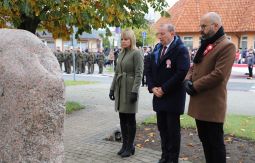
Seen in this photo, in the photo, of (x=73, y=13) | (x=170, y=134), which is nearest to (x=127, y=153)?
(x=170, y=134)

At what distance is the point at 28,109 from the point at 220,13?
44.2 meters

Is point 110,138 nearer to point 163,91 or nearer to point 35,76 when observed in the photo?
point 163,91

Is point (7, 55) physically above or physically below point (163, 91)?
above

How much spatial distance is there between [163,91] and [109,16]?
13.3ft

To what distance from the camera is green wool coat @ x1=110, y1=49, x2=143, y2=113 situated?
19.5ft

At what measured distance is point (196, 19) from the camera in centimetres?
4544

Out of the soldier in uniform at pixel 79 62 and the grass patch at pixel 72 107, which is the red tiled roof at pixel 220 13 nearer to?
the soldier in uniform at pixel 79 62

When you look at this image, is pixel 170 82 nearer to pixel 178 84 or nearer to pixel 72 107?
pixel 178 84

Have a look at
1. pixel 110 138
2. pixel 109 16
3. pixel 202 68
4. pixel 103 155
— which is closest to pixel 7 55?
pixel 202 68

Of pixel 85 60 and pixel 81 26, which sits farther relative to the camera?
pixel 85 60

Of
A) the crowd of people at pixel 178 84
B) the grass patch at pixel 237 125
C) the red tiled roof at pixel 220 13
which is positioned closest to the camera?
the crowd of people at pixel 178 84

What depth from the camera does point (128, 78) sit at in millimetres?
6043

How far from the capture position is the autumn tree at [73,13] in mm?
8516

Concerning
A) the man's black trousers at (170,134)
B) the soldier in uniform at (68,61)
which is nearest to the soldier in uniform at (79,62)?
the soldier in uniform at (68,61)
